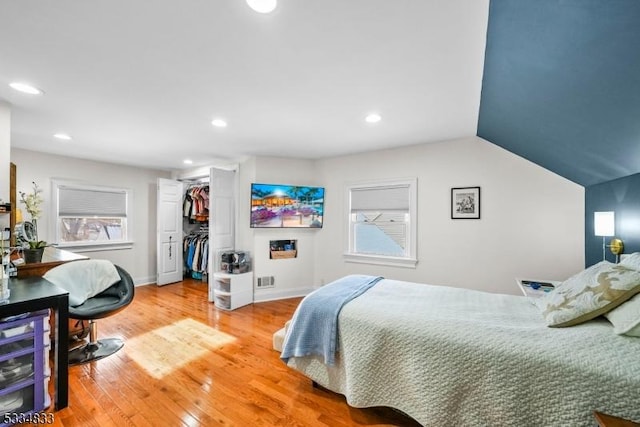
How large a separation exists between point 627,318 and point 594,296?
0.61 ft

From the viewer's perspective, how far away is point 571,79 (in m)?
A: 1.36

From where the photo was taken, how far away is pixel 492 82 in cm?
181

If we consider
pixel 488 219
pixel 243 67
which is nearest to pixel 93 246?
pixel 243 67

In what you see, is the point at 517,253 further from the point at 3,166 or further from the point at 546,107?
the point at 3,166

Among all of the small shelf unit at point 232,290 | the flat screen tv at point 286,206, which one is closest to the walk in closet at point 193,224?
the small shelf unit at point 232,290

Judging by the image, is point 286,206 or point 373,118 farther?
point 286,206

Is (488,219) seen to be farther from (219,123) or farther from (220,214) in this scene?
(220,214)

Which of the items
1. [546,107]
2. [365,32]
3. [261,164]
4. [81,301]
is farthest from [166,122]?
[546,107]

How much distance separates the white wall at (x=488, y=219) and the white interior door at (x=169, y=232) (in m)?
3.70

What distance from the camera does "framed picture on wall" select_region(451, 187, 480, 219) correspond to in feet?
10.4

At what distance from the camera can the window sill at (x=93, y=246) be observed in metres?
4.24

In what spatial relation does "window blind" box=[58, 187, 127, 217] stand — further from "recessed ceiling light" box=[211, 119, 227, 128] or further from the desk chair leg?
"recessed ceiling light" box=[211, 119, 227, 128]

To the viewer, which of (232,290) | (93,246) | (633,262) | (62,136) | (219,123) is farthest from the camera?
(93,246)

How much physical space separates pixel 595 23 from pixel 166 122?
314 centimetres
